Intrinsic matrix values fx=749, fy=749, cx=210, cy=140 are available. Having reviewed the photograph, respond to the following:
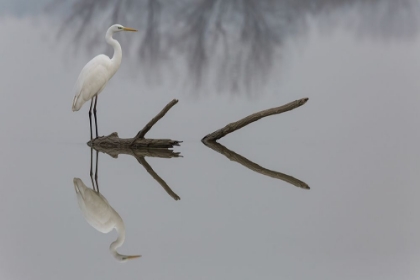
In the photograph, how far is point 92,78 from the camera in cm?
501

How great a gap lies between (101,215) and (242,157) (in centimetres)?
205

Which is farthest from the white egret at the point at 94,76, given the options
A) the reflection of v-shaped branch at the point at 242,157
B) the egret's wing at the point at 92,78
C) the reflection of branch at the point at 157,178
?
the reflection of v-shaped branch at the point at 242,157

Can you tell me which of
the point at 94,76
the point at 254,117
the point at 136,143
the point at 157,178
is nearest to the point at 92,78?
the point at 94,76

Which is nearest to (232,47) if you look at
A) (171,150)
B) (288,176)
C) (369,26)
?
(369,26)

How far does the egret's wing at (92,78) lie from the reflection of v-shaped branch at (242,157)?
0.91m

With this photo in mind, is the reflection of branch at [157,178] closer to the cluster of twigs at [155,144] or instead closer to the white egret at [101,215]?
the cluster of twigs at [155,144]

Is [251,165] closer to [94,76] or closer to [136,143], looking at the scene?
[136,143]

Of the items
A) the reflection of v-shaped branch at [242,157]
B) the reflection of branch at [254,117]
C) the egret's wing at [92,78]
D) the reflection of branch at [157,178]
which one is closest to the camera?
the reflection of branch at [157,178]

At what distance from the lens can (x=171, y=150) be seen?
522 cm

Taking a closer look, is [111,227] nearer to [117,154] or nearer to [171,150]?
[117,154]

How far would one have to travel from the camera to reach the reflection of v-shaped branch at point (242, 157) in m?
3.88

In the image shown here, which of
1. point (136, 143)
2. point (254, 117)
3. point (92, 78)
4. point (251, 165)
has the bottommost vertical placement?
point (251, 165)

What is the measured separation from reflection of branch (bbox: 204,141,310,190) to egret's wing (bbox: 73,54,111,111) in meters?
0.91

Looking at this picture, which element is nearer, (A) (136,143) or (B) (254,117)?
(B) (254,117)
